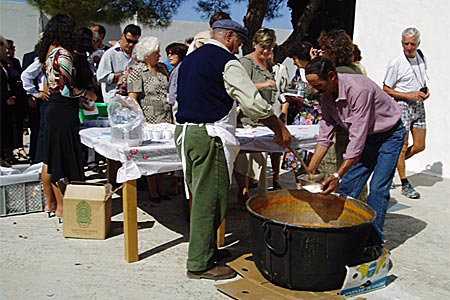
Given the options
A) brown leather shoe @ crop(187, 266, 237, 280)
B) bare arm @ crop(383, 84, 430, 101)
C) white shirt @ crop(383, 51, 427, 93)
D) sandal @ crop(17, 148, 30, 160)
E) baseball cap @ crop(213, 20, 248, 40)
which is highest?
baseball cap @ crop(213, 20, 248, 40)

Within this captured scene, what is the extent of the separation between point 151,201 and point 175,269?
170 cm

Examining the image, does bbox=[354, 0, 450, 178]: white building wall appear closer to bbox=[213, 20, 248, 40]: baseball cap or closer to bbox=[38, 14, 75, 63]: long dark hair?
bbox=[213, 20, 248, 40]: baseball cap

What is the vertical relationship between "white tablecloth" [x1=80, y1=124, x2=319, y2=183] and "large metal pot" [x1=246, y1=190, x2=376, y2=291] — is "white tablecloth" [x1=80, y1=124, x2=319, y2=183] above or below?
above

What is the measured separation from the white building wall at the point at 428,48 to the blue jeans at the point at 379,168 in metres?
3.62

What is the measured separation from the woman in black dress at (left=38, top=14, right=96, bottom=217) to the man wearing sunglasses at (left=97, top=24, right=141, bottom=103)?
1524mm

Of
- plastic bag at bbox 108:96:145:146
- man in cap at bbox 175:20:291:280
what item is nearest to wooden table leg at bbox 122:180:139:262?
plastic bag at bbox 108:96:145:146

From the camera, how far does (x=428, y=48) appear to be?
6.66 metres

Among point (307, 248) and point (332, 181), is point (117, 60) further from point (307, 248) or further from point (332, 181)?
point (307, 248)

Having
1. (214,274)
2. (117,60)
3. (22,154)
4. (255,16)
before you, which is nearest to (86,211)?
(214,274)

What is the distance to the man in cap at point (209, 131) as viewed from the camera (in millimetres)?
3021

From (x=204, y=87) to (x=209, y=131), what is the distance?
27cm

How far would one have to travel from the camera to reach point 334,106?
3.31 m

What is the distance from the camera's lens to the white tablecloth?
131 inches

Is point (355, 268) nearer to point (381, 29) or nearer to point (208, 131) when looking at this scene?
point (208, 131)
